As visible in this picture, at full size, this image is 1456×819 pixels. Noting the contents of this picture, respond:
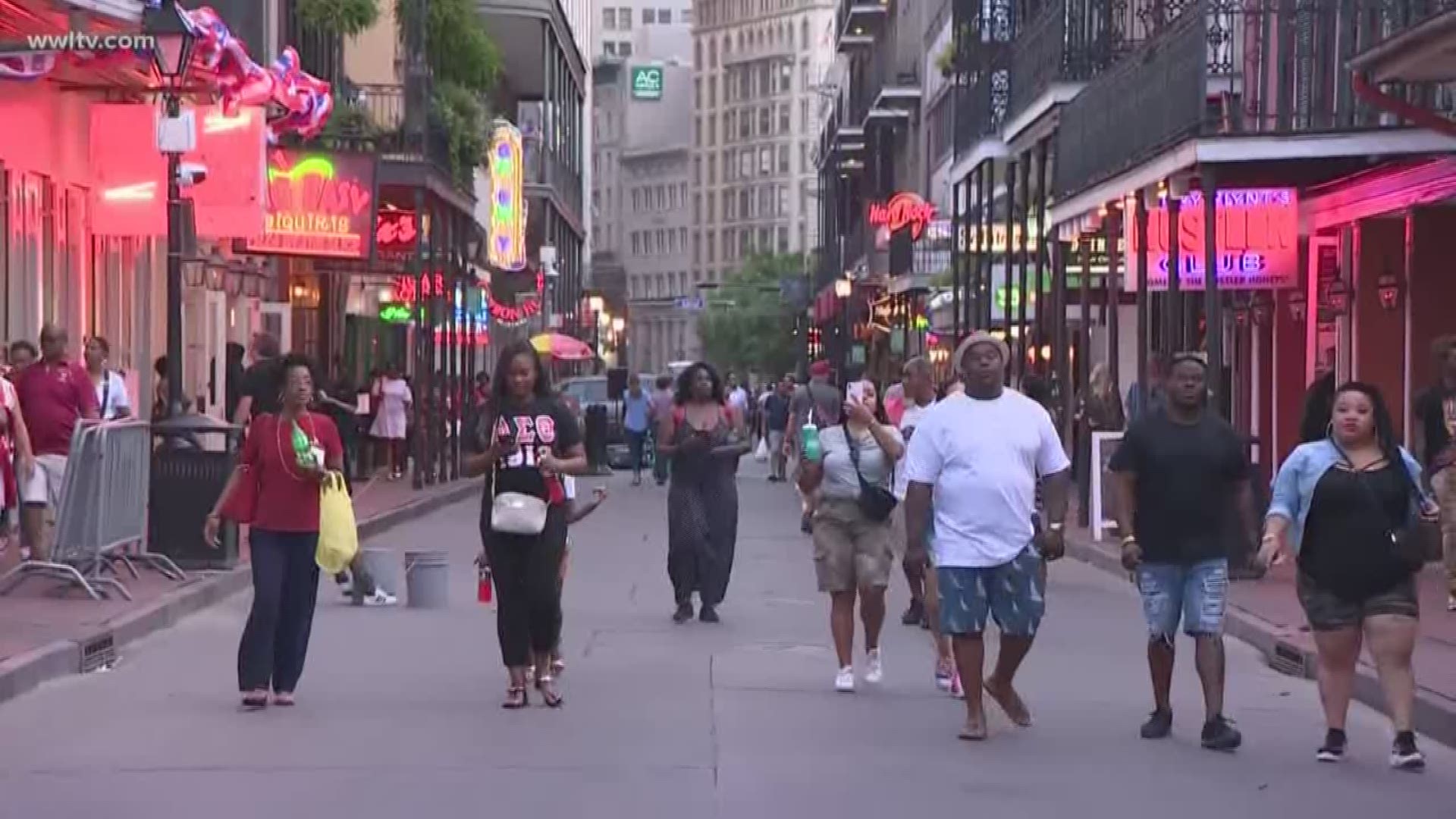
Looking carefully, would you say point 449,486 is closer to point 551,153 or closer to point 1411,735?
point 1411,735

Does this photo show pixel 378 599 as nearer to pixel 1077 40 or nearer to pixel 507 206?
pixel 1077 40

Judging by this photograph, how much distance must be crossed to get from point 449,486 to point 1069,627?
2060 centimetres

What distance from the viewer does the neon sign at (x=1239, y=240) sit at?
83.6ft

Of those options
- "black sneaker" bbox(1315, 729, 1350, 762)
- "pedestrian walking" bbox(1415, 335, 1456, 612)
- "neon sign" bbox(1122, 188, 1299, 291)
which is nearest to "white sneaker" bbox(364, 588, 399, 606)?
"pedestrian walking" bbox(1415, 335, 1456, 612)

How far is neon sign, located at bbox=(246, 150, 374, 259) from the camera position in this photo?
3048 centimetres

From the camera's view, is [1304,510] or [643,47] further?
[643,47]

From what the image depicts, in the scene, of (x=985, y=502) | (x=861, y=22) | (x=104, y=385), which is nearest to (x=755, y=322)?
(x=861, y=22)

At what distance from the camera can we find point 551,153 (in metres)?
76.4

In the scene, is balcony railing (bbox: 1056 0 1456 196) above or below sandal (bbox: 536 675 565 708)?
above

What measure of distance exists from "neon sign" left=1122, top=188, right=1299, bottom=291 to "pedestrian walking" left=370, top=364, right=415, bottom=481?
14.7 metres

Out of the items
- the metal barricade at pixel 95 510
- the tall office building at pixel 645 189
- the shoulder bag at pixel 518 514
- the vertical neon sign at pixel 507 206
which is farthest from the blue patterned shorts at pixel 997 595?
the tall office building at pixel 645 189

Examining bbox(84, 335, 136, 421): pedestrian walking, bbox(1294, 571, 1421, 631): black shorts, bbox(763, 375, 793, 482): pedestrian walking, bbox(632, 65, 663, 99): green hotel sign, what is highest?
bbox(632, 65, 663, 99): green hotel sign

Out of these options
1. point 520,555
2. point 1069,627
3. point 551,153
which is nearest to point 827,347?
point 551,153

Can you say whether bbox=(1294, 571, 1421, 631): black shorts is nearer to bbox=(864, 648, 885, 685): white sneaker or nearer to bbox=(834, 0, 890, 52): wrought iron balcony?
bbox=(864, 648, 885, 685): white sneaker
